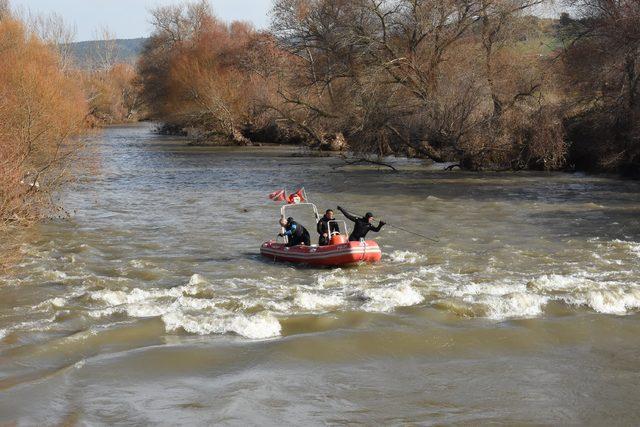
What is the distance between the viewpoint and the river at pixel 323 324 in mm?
9117

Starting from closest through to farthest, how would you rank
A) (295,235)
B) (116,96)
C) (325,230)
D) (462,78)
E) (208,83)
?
(325,230), (295,235), (462,78), (208,83), (116,96)

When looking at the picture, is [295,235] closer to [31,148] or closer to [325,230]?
[325,230]

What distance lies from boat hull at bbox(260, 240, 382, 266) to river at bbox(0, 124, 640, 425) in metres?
0.24

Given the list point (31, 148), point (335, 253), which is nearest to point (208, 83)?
point (31, 148)

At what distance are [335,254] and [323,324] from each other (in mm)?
3875

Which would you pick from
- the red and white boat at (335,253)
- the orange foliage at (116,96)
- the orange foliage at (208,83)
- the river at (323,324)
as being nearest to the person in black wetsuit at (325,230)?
the red and white boat at (335,253)

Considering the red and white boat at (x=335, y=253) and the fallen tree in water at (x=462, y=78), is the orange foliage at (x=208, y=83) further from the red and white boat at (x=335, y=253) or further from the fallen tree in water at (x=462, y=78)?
the red and white boat at (x=335, y=253)

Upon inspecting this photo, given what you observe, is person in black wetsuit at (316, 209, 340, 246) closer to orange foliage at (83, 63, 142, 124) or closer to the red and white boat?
the red and white boat

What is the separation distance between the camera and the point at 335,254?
16062mm

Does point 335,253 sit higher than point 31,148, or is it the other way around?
point 31,148

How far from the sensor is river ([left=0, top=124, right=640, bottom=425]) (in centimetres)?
912

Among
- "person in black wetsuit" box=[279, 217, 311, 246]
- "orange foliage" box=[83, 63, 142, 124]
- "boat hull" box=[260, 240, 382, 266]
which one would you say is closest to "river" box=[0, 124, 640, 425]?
"boat hull" box=[260, 240, 382, 266]

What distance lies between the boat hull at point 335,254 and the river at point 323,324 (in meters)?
0.24

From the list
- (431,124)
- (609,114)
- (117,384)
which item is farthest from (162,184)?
(117,384)
